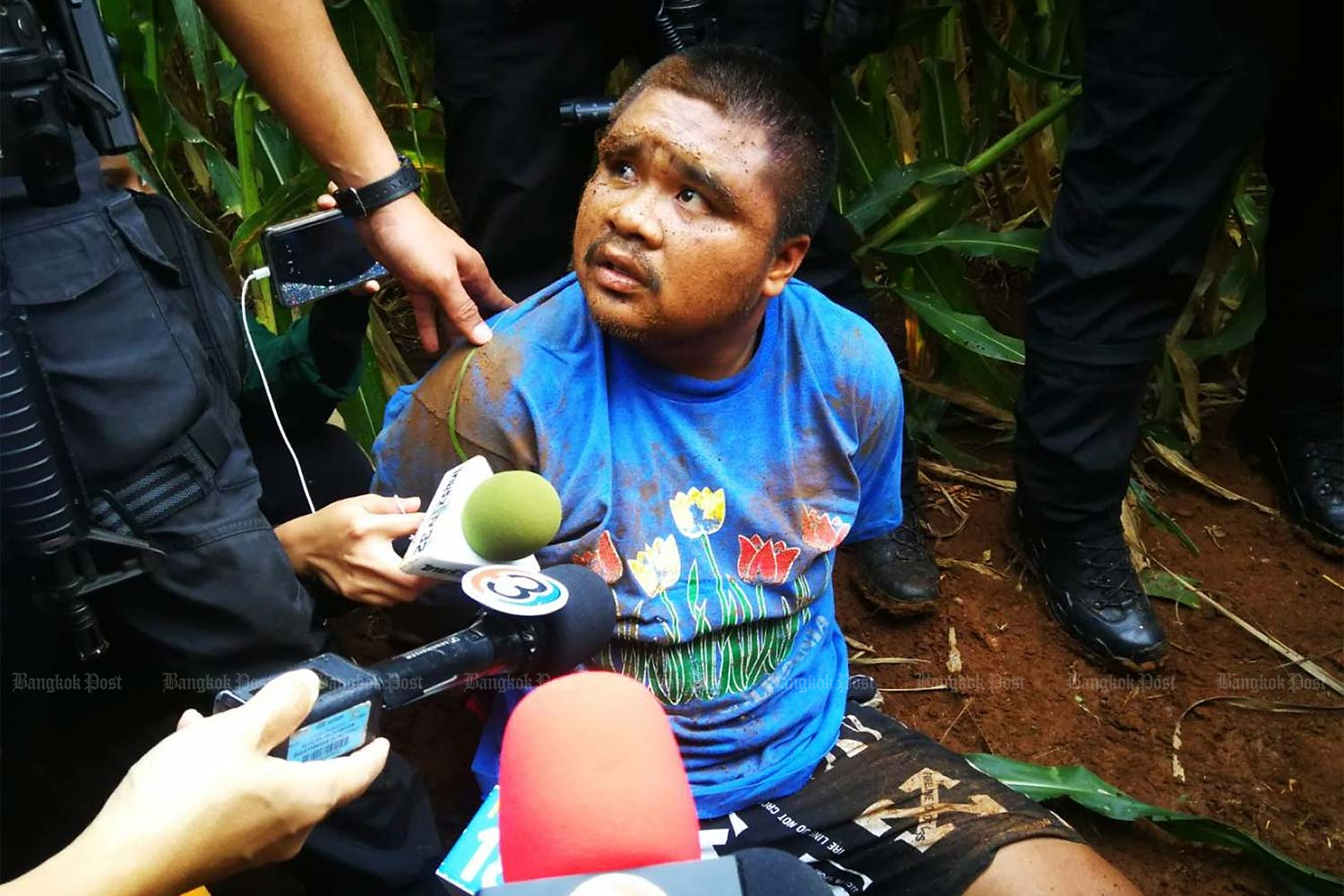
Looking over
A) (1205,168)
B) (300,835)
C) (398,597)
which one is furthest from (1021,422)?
(300,835)

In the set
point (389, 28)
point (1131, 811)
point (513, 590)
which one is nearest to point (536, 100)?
point (389, 28)

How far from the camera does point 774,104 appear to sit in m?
1.59

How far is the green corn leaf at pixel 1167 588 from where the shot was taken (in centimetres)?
265

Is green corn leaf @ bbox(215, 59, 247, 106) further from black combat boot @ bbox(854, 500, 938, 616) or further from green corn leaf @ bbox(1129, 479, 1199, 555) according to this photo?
green corn leaf @ bbox(1129, 479, 1199, 555)

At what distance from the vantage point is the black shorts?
170cm

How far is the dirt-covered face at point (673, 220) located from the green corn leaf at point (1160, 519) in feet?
5.18

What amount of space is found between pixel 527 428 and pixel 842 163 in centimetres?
156

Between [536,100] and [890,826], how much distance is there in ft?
4.62

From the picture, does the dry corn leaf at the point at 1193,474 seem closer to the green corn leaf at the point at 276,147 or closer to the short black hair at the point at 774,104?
the short black hair at the point at 774,104

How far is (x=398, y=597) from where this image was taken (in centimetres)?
147

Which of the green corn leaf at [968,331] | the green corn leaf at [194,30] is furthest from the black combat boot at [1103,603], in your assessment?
the green corn leaf at [194,30]

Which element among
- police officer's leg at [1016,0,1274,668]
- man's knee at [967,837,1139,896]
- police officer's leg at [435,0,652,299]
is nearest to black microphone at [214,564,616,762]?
man's knee at [967,837,1139,896]

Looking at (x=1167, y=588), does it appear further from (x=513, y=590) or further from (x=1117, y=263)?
(x=513, y=590)

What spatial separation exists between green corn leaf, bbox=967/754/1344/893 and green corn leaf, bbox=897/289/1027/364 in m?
0.88
